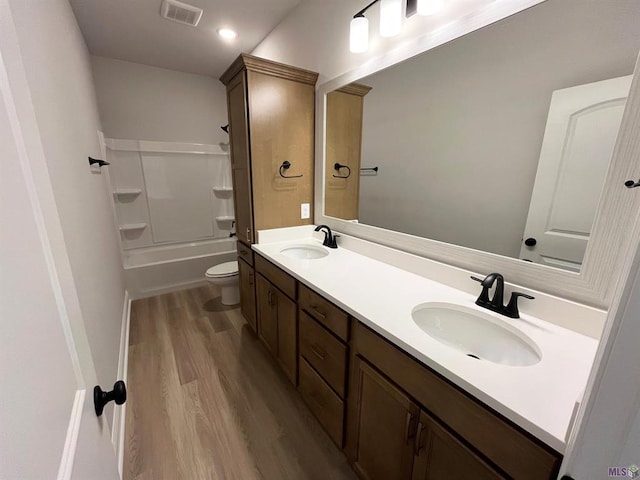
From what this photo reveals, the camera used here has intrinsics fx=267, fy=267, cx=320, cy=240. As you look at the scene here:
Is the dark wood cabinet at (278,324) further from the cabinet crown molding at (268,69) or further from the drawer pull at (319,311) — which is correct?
the cabinet crown molding at (268,69)

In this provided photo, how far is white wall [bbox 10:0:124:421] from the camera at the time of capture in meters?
0.92

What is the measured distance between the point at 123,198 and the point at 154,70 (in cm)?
153

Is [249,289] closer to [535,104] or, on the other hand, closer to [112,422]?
[112,422]

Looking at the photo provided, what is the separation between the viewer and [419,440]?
85cm

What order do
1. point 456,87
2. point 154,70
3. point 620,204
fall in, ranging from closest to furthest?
point 620,204
point 456,87
point 154,70

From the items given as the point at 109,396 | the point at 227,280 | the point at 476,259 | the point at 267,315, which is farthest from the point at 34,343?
the point at 227,280

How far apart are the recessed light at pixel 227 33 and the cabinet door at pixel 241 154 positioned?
664 millimetres

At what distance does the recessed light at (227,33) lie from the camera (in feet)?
7.57

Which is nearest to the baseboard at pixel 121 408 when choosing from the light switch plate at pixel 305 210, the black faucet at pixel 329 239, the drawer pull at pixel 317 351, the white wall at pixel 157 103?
the drawer pull at pixel 317 351

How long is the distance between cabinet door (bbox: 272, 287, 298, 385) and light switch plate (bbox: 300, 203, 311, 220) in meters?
0.74

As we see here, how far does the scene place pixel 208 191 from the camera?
362 cm

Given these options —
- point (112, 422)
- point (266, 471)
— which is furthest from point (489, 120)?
point (112, 422)

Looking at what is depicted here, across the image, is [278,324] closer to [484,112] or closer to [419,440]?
[419,440]

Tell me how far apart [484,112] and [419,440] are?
1285 millimetres
